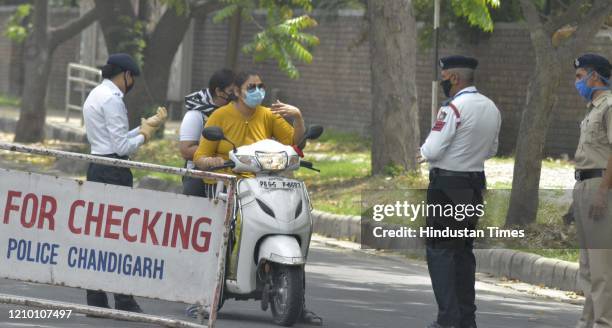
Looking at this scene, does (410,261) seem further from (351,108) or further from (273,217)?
(351,108)

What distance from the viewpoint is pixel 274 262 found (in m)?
10.4

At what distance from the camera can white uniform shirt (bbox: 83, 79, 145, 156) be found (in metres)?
10.6

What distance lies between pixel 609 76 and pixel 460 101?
0.97 metres

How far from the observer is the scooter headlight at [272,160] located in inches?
416

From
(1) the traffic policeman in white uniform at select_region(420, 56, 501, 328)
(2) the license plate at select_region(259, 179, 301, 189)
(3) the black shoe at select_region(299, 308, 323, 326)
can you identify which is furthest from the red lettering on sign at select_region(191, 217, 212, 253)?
(1) the traffic policeman in white uniform at select_region(420, 56, 501, 328)

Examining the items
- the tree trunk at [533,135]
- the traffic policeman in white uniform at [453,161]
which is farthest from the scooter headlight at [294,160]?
the tree trunk at [533,135]

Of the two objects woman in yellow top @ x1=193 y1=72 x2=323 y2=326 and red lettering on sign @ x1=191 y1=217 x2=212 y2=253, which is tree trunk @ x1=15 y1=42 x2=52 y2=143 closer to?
woman in yellow top @ x1=193 y1=72 x2=323 y2=326

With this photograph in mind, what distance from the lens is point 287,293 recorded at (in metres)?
10.3

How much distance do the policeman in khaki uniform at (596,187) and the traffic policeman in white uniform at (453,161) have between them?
0.67 m

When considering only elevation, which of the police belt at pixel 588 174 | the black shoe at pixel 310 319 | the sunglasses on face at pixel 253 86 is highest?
the sunglasses on face at pixel 253 86

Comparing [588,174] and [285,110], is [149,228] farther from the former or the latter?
[588,174]

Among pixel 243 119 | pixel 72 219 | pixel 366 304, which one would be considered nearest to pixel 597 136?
pixel 243 119

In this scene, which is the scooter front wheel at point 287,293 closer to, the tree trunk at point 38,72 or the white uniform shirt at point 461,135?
the white uniform shirt at point 461,135

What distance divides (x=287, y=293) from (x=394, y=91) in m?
10.3
